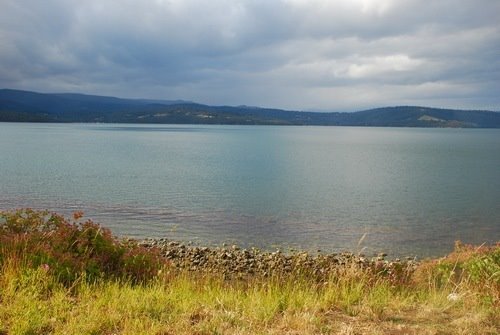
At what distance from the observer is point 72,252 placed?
10.5 meters

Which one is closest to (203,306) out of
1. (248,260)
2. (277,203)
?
(248,260)

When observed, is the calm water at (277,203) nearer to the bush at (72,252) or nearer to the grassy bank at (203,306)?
the bush at (72,252)

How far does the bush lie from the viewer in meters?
9.23

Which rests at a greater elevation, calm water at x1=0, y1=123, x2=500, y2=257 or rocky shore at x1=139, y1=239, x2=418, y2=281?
rocky shore at x1=139, y1=239, x2=418, y2=281

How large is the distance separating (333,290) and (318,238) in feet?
63.3

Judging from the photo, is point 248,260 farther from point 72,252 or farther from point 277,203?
point 277,203

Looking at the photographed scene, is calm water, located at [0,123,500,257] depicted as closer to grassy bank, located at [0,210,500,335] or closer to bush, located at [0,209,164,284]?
bush, located at [0,209,164,284]

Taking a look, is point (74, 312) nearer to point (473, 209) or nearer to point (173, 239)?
point (173, 239)

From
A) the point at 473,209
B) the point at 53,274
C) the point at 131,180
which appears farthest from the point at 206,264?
the point at 131,180

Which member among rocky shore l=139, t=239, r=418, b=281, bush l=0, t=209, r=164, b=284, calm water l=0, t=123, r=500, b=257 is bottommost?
calm water l=0, t=123, r=500, b=257

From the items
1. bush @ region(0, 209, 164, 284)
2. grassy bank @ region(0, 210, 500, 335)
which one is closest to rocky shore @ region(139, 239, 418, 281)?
bush @ region(0, 209, 164, 284)

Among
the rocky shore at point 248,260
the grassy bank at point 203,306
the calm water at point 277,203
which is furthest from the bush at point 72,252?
the rocky shore at point 248,260

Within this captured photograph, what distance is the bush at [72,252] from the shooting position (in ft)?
30.3

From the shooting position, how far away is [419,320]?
7.02 m
